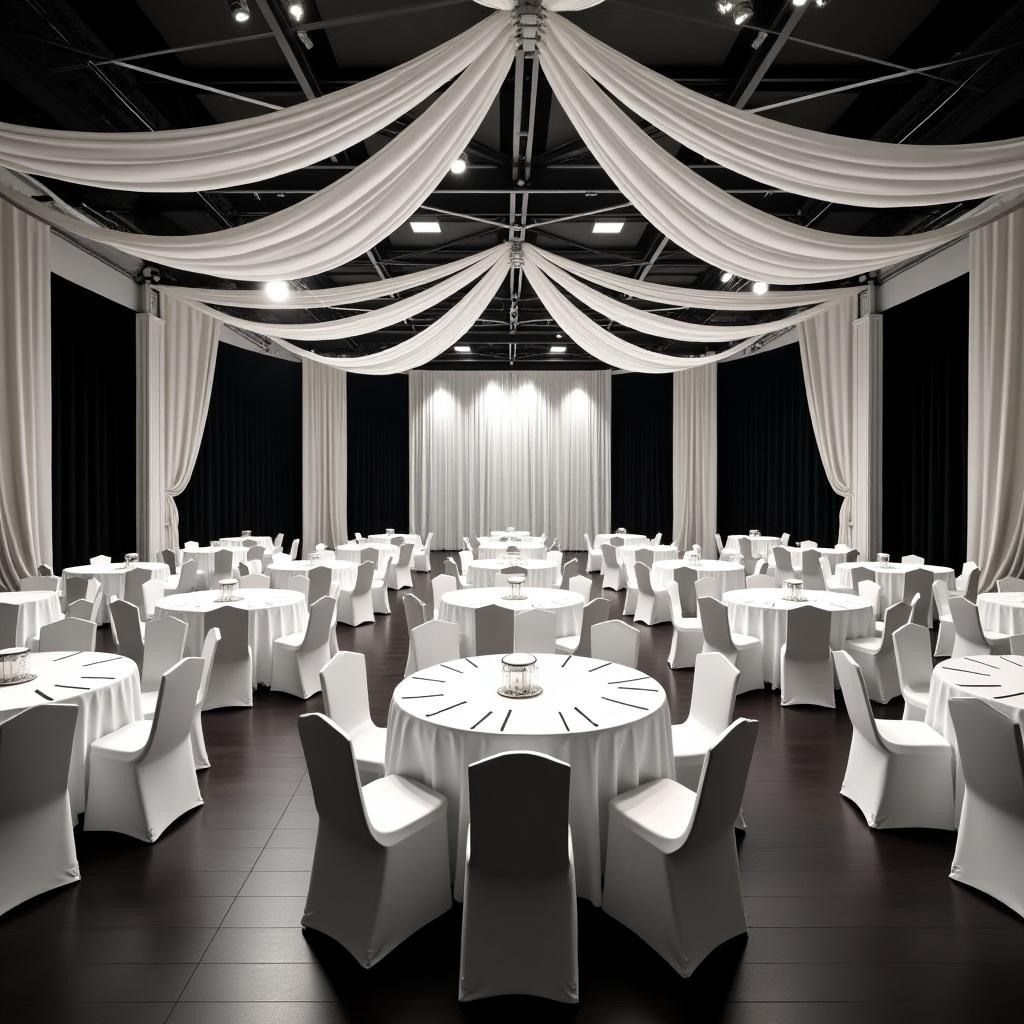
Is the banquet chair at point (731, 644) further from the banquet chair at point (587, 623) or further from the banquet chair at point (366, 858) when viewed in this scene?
the banquet chair at point (366, 858)

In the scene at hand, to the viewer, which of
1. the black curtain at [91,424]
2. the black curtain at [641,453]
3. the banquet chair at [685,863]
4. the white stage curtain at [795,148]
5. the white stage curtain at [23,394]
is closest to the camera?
the banquet chair at [685,863]

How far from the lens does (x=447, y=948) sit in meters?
2.82

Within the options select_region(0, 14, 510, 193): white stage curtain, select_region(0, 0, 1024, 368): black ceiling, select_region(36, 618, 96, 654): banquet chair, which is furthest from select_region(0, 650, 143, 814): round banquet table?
select_region(0, 0, 1024, 368): black ceiling

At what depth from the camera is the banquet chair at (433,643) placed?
4.81 meters

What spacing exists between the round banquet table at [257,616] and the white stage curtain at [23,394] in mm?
2527

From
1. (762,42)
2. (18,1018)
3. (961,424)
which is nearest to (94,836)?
(18,1018)

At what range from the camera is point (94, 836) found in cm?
376

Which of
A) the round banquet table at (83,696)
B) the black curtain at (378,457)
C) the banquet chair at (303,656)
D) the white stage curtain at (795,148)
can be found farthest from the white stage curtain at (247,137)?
the black curtain at (378,457)

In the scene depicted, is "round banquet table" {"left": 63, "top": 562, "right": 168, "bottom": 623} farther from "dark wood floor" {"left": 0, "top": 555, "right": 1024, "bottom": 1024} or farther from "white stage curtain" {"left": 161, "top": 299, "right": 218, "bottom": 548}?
"dark wood floor" {"left": 0, "top": 555, "right": 1024, "bottom": 1024}

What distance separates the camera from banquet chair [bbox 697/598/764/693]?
609 cm

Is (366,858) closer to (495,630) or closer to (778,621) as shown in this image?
(495,630)

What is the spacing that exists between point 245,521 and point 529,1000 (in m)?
14.2

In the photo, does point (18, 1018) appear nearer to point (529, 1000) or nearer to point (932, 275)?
point (529, 1000)

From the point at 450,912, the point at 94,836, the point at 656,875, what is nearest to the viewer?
the point at 656,875
